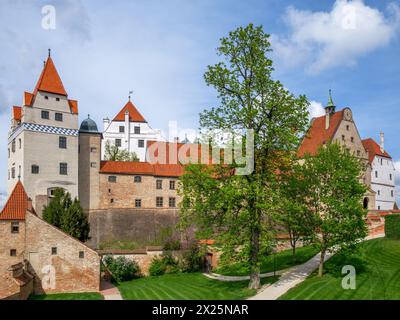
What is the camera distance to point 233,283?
28.0m

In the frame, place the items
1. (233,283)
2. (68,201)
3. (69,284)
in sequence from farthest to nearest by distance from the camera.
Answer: (68,201) < (69,284) < (233,283)

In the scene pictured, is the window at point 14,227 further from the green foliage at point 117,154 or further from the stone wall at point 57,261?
the green foliage at point 117,154

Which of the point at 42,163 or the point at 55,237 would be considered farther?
the point at 42,163

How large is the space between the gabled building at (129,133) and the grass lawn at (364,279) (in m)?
48.1

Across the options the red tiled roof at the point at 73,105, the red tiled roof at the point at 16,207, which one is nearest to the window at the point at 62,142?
the red tiled roof at the point at 73,105

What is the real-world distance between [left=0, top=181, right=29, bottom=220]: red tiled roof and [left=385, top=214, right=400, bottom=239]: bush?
3043 cm

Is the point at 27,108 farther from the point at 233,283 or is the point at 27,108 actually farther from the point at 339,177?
the point at 339,177

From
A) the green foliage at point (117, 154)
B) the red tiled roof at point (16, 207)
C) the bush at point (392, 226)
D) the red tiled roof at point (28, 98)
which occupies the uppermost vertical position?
the red tiled roof at point (28, 98)

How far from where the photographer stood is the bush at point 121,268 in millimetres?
34062

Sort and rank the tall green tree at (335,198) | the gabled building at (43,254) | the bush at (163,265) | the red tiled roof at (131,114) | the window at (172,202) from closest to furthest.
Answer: the tall green tree at (335,198)
the gabled building at (43,254)
the bush at (163,265)
the window at (172,202)
the red tiled roof at (131,114)

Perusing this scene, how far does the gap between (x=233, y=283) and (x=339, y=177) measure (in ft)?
32.5

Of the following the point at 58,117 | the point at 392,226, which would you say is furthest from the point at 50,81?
the point at 392,226

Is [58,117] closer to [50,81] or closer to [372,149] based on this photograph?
[50,81]
